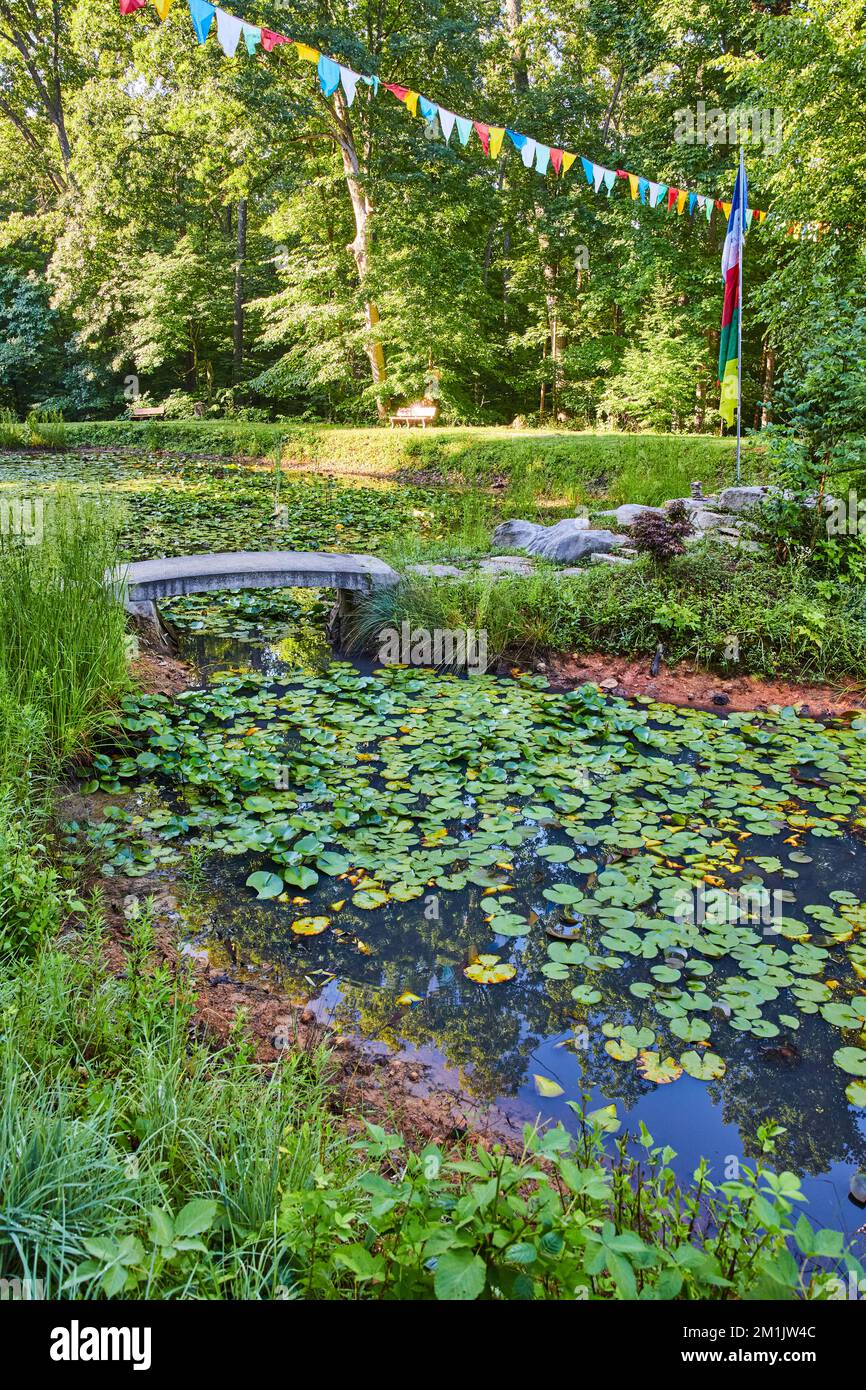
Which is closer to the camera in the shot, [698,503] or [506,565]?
[506,565]

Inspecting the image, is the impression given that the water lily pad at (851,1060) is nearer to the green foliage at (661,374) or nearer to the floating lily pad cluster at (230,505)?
the floating lily pad cluster at (230,505)

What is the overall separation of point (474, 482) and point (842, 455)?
7.32 meters

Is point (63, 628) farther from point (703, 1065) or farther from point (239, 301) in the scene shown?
point (239, 301)

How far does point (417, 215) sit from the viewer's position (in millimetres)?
14922

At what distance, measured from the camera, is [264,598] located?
671cm

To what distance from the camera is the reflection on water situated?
197cm

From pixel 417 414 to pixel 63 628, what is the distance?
44.9ft

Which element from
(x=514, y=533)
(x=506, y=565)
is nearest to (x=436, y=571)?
(x=506, y=565)

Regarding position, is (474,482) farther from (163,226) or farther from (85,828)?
(163,226)

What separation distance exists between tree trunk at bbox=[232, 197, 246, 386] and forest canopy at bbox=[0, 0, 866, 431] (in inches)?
3.1

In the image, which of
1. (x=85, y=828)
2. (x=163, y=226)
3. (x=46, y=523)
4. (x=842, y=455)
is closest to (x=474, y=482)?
(x=842, y=455)

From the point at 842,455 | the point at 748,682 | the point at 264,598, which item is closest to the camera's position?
the point at 748,682

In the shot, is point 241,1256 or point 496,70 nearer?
point 241,1256

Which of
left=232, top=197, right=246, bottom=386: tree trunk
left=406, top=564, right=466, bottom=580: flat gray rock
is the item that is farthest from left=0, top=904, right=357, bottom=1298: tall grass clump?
left=232, top=197, right=246, bottom=386: tree trunk
